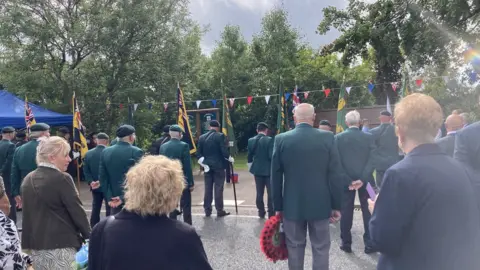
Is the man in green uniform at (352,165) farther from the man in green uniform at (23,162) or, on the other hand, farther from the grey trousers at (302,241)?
the man in green uniform at (23,162)

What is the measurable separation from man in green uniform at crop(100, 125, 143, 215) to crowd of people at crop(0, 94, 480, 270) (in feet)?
0.05

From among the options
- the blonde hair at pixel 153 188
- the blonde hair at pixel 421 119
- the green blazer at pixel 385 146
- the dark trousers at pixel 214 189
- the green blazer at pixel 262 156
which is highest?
the blonde hair at pixel 421 119

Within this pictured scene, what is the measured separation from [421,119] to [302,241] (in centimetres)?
255

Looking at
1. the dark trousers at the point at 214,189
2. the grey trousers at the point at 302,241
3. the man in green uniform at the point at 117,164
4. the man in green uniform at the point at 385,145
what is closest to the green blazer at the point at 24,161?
the man in green uniform at the point at 117,164

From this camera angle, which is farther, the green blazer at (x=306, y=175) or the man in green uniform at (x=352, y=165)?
the man in green uniform at (x=352, y=165)

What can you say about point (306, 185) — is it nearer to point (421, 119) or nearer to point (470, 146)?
point (470, 146)

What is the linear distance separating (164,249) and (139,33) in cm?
1607

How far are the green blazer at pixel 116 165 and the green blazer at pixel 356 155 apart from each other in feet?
9.95

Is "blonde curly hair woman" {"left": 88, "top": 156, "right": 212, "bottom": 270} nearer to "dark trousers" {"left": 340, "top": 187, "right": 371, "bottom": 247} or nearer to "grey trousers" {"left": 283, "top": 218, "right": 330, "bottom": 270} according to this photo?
"grey trousers" {"left": 283, "top": 218, "right": 330, "bottom": 270}

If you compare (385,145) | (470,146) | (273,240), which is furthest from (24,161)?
(470,146)

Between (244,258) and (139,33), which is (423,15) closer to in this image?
(139,33)

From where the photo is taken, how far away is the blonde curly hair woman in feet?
6.70

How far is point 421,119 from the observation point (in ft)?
7.20

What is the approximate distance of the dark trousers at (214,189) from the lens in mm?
8461
